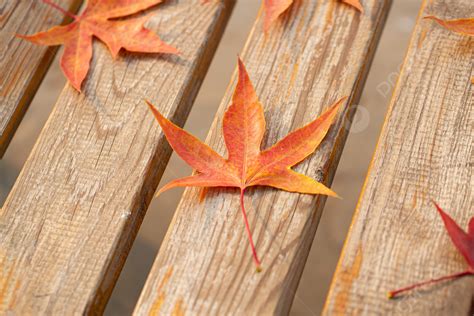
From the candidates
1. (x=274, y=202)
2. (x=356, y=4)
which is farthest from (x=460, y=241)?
(x=356, y=4)

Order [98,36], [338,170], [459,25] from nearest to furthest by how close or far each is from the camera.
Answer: [459,25], [98,36], [338,170]

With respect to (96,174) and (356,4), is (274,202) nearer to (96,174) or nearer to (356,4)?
(96,174)

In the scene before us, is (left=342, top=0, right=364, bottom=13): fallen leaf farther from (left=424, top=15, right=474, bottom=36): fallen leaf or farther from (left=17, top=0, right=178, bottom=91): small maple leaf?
(left=17, top=0, right=178, bottom=91): small maple leaf

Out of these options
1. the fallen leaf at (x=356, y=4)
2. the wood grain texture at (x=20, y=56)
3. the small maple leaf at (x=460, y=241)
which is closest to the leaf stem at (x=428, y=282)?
the small maple leaf at (x=460, y=241)

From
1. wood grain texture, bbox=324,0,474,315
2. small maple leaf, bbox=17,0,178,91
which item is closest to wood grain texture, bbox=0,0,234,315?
small maple leaf, bbox=17,0,178,91

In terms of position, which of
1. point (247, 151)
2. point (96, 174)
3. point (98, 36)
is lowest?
point (96, 174)

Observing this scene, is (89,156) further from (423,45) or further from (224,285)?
(423,45)
